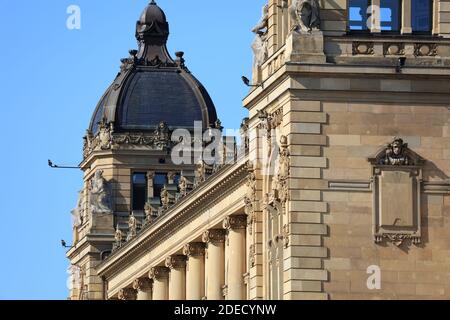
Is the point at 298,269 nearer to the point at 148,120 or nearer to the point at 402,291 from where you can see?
the point at 402,291

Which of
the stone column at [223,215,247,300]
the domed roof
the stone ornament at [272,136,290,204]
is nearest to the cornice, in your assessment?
the stone column at [223,215,247,300]

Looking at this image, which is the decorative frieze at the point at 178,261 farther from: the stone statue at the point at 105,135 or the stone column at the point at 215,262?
the stone statue at the point at 105,135

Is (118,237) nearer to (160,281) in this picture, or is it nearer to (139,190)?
(139,190)

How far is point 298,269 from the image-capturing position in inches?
3900

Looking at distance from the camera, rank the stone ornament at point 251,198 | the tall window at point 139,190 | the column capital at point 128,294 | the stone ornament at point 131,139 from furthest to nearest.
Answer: the tall window at point 139,190, the stone ornament at point 131,139, the column capital at point 128,294, the stone ornament at point 251,198

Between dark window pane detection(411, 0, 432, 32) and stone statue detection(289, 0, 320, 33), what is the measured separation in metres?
3.44

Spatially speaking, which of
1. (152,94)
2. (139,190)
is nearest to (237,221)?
(152,94)

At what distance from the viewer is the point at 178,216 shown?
13825 centimetres

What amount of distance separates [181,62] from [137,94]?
13.2ft

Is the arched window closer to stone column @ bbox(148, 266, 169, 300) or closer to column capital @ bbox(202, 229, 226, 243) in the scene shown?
column capital @ bbox(202, 229, 226, 243)

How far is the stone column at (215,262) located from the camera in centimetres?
13088

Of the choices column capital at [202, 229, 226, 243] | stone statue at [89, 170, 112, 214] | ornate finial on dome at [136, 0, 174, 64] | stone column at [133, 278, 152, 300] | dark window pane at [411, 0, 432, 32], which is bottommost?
column capital at [202, 229, 226, 243]

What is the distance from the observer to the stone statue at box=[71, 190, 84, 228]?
166750 mm

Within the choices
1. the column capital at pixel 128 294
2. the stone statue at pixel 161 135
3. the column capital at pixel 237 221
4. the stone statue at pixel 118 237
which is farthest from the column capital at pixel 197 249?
the stone statue at pixel 161 135
